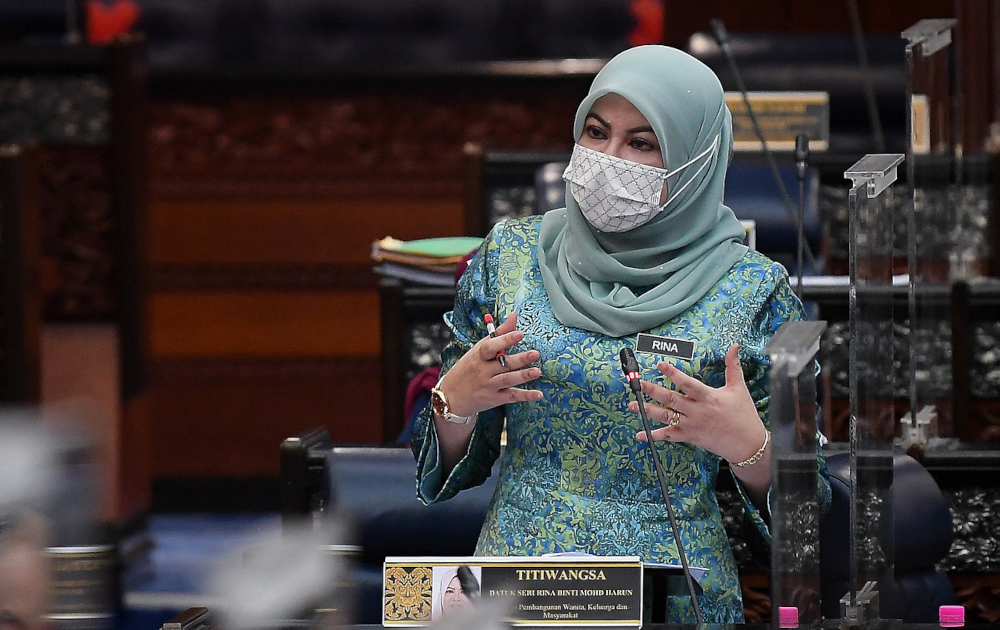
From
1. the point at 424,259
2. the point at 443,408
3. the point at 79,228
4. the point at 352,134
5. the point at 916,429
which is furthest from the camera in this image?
the point at 352,134

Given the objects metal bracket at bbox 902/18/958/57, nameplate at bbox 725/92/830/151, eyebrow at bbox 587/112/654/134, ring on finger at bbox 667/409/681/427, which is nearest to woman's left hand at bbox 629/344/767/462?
ring on finger at bbox 667/409/681/427

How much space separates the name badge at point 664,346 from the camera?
62.4 inches

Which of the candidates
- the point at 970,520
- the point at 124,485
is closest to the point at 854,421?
the point at 970,520

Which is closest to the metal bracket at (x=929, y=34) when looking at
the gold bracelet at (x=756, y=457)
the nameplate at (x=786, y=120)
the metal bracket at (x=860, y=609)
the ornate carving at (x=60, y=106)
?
the nameplate at (x=786, y=120)

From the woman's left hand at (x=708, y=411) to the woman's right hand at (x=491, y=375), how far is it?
141 mm

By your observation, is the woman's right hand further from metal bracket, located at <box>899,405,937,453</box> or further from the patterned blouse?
metal bracket, located at <box>899,405,937,453</box>

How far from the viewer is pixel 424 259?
3.08m

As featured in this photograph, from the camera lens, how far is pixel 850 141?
463 cm

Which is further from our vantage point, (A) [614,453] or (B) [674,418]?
(A) [614,453]

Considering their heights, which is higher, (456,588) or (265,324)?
(265,324)

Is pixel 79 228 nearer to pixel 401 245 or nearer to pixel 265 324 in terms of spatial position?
pixel 265 324

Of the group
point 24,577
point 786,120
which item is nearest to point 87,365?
point 786,120

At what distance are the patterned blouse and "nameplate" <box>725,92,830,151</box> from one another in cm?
199

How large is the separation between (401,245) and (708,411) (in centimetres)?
164
